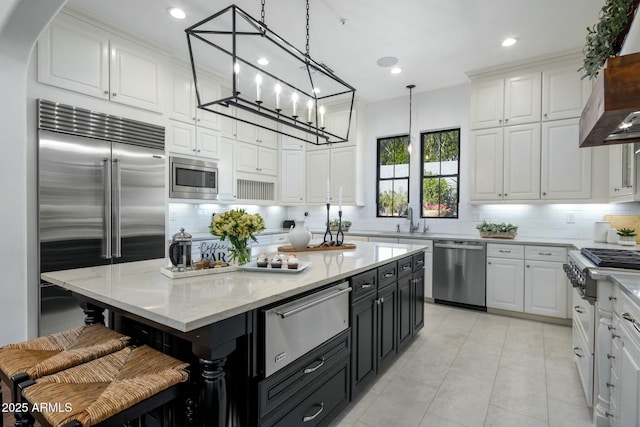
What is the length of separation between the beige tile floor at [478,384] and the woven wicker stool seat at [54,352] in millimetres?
1333

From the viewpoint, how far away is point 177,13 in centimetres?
294

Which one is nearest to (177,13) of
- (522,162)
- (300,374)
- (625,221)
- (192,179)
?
(192,179)

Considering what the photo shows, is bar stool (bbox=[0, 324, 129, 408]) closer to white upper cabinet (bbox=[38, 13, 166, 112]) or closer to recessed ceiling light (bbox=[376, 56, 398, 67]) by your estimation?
white upper cabinet (bbox=[38, 13, 166, 112])

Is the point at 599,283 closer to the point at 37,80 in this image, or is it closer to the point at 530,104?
the point at 530,104

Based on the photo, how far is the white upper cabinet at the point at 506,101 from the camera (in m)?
3.86

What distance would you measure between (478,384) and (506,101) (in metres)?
3.36

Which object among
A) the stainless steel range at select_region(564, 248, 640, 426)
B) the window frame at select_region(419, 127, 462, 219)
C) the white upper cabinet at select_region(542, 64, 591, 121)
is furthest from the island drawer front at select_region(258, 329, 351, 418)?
the white upper cabinet at select_region(542, 64, 591, 121)

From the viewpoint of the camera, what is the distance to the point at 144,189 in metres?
3.26

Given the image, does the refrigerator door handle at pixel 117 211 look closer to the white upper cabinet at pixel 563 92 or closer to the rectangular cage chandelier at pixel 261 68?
the rectangular cage chandelier at pixel 261 68

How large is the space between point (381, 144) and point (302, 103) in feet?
5.00

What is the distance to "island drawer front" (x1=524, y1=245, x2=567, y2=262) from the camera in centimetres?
347

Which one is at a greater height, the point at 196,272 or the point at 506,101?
the point at 506,101

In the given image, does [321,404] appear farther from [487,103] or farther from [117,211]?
[487,103]

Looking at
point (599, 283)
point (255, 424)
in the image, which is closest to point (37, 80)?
point (255, 424)
